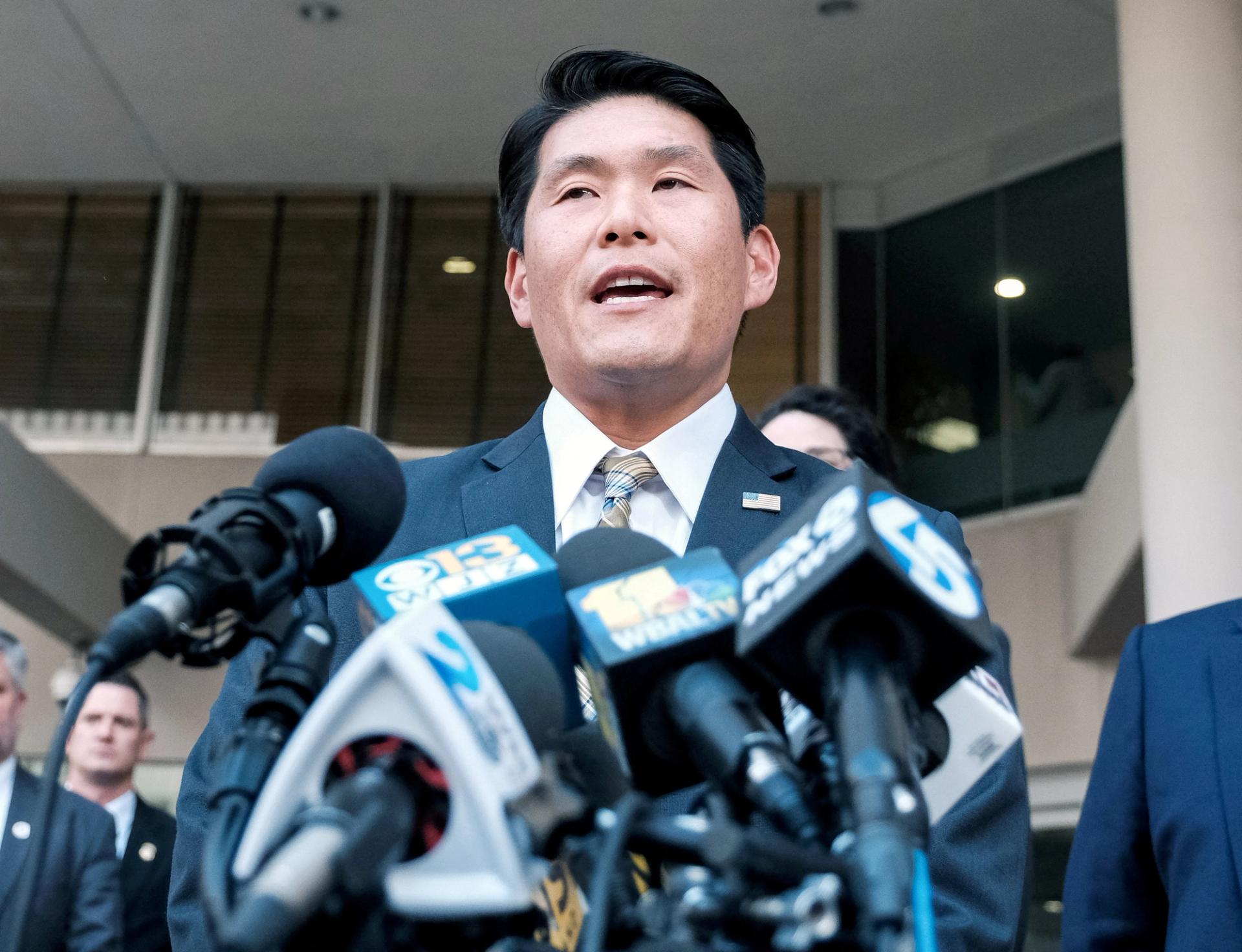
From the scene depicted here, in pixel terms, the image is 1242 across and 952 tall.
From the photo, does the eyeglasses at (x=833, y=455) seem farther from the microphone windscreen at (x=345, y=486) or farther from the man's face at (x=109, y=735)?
the man's face at (x=109, y=735)

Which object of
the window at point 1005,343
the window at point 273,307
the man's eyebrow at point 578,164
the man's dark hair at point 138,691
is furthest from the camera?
the window at point 273,307

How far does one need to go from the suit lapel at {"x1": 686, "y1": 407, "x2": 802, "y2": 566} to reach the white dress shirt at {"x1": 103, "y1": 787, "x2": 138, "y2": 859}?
3260 millimetres

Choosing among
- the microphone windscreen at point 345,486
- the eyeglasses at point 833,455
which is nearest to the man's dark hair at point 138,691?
the eyeglasses at point 833,455

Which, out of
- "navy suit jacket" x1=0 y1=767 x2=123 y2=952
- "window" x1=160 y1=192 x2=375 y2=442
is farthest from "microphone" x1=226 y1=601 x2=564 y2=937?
"window" x1=160 y1=192 x2=375 y2=442

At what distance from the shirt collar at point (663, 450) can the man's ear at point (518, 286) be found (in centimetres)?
20

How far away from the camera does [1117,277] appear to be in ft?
24.4

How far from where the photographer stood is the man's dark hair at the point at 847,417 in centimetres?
320

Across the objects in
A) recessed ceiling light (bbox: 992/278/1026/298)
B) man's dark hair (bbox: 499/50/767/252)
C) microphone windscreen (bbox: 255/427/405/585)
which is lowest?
microphone windscreen (bbox: 255/427/405/585)

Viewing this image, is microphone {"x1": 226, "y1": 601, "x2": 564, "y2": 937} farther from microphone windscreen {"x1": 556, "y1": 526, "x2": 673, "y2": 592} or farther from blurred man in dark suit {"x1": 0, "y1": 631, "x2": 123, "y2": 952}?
blurred man in dark suit {"x1": 0, "y1": 631, "x2": 123, "y2": 952}

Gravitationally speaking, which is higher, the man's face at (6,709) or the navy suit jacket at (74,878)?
the man's face at (6,709)

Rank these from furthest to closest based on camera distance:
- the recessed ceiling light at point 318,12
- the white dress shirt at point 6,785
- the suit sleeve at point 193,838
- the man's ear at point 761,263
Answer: the recessed ceiling light at point 318,12, the white dress shirt at point 6,785, the man's ear at point 761,263, the suit sleeve at point 193,838

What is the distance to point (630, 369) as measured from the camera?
5.08 feet

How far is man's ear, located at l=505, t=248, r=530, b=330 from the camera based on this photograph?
5.99 ft

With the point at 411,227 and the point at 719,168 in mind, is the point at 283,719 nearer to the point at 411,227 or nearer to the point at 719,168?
the point at 719,168
